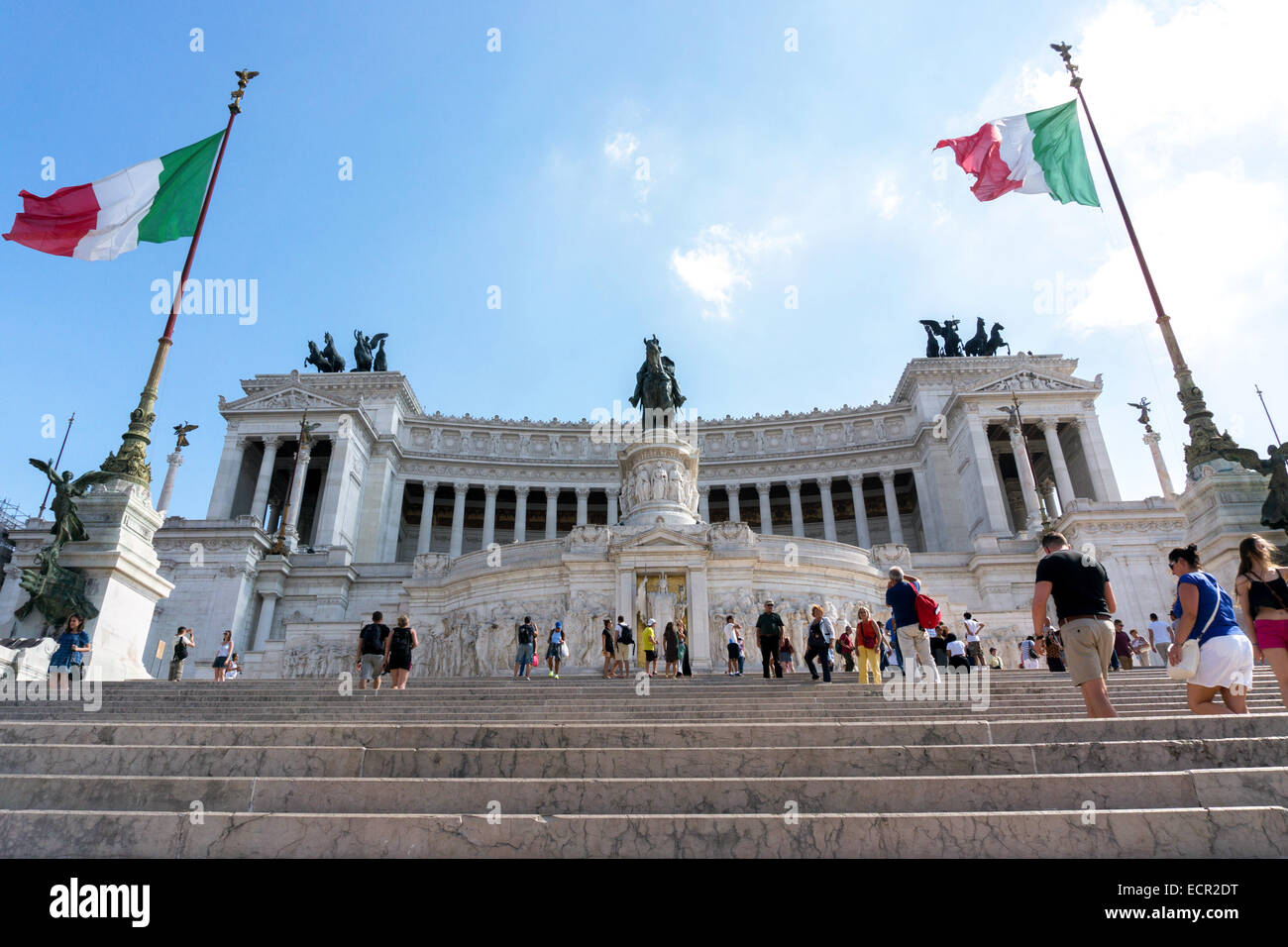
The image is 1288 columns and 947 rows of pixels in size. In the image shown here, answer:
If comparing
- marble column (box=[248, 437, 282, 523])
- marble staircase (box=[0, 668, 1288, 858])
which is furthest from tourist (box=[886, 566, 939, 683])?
marble column (box=[248, 437, 282, 523])

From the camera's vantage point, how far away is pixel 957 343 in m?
62.5

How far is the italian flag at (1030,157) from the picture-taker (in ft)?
64.0

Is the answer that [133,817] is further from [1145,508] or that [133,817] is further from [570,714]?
[1145,508]

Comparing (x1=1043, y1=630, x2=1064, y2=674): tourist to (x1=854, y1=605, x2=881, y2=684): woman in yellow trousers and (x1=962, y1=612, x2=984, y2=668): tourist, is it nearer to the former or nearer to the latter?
(x1=962, y1=612, x2=984, y2=668): tourist

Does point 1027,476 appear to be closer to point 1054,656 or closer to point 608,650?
point 1054,656

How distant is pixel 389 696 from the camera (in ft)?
39.3

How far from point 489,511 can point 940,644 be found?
47.0 metres

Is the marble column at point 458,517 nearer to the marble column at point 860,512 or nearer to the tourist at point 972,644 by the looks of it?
the marble column at point 860,512

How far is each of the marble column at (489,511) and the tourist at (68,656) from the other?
43.8m

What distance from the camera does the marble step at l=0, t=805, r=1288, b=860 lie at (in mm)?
4555

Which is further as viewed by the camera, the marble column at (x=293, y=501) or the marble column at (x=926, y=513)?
the marble column at (x=926, y=513)

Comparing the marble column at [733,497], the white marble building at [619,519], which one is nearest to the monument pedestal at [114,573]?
the white marble building at [619,519]

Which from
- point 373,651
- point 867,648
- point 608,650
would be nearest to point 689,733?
point 867,648
